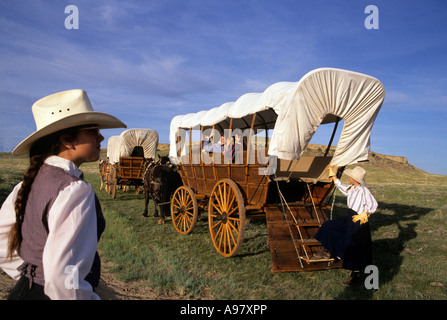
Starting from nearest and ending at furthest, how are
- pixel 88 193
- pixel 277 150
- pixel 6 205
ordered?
pixel 88 193
pixel 6 205
pixel 277 150

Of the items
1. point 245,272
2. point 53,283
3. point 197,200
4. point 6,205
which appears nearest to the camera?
point 53,283

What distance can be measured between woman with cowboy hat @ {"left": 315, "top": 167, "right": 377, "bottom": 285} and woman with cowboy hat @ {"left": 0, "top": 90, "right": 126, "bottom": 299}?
12.2ft

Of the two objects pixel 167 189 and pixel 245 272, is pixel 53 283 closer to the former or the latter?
pixel 245 272

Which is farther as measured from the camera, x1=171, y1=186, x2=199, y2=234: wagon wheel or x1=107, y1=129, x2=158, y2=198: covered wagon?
x1=107, y1=129, x2=158, y2=198: covered wagon

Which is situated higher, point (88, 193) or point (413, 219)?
point (88, 193)

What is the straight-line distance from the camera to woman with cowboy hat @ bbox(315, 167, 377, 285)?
4277 mm

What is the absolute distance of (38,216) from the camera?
1343 mm

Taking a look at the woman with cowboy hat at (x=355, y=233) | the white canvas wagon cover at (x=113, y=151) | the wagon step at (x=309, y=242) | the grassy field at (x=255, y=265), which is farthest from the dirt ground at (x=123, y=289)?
the white canvas wagon cover at (x=113, y=151)

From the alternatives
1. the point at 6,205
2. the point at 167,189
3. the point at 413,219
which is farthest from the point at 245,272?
the point at 413,219

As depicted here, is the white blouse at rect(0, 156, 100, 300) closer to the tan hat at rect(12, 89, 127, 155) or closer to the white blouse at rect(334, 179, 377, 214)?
the tan hat at rect(12, 89, 127, 155)

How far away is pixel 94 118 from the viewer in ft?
5.37

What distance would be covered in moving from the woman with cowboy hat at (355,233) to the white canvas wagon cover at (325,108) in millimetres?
496

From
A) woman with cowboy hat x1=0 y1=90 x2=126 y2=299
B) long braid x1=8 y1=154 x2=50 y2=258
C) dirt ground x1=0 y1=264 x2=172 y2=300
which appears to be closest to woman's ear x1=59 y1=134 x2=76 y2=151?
woman with cowboy hat x1=0 y1=90 x2=126 y2=299

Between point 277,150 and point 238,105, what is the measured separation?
180 centimetres
